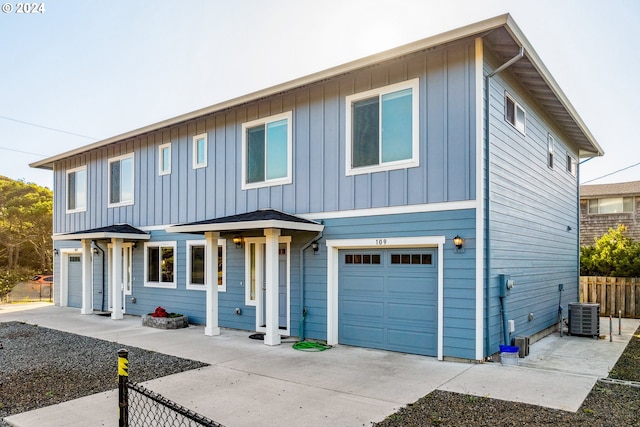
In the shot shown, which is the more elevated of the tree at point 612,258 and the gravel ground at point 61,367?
the tree at point 612,258

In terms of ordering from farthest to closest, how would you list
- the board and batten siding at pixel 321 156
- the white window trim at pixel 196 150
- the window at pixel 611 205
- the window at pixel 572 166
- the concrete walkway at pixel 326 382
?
the window at pixel 611 205 → the window at pixel 572 166 → the white window trim at pixel 196 150 → the board and batten siding at pixel 321 156 → the concrete walkway at pixel 326 382

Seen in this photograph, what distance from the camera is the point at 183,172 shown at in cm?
1184

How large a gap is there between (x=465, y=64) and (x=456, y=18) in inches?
152

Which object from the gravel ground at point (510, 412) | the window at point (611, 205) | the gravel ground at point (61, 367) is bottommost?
the gravel ground at point (61, 367)

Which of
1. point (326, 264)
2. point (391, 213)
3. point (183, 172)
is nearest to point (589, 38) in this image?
point (391, 213)

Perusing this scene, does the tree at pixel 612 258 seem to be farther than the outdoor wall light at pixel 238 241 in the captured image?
Yes

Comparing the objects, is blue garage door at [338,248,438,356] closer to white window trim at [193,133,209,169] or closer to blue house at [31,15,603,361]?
blue house at [31,15,603,361]

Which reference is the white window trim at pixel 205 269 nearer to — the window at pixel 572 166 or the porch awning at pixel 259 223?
the porch awning at pixel 259 223

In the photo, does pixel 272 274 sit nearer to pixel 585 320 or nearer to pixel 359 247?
pixel 359 247

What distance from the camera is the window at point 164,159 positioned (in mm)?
12242

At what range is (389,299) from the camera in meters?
7.93

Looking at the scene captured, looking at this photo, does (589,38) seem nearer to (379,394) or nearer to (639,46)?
(639,46)

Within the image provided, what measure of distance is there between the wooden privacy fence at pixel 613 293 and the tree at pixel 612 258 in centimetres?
59

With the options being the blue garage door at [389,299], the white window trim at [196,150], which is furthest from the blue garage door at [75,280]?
the blue garage door at [389,299]
